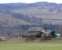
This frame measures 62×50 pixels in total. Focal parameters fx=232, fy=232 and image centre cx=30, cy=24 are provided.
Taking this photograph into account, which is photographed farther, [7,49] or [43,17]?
[43,17]

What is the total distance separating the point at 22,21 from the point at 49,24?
1.09 meters

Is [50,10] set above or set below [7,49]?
above

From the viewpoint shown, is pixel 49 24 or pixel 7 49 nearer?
pixel 7 49

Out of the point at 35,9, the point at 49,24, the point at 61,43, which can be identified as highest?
the point at 35,9

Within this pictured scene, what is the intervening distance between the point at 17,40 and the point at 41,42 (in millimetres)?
946

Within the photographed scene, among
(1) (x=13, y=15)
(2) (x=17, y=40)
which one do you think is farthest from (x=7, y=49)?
(1) (x=13, y=15)

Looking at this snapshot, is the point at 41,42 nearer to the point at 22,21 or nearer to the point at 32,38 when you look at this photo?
the point at 32,38

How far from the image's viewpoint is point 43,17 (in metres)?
9.35

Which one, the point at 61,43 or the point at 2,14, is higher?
the point at 2,14

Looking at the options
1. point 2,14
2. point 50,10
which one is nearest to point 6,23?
point 2,14

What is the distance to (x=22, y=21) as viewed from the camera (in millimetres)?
9391

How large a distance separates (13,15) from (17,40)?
108 centimetres

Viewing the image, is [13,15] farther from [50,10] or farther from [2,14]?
[50,10]

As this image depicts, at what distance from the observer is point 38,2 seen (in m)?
9.38
